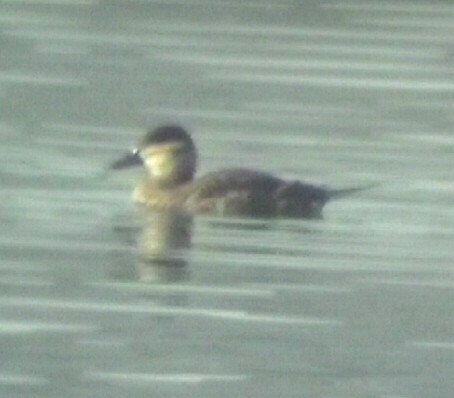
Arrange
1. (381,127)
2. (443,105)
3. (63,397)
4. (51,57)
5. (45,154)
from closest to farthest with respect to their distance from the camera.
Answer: (63,397)
(45,154)
(381,127)
(443,105)
(51,57)

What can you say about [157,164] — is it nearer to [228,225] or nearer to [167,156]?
[167,156]

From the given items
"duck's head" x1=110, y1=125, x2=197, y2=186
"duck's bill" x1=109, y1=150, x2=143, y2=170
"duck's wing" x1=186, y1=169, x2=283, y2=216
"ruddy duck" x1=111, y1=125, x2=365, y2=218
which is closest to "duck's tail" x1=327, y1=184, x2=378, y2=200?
"ruddy duck" x1=111, y1=125, x2=365, y2=218

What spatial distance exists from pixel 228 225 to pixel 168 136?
1.39 meters

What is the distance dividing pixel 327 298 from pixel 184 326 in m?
0.83

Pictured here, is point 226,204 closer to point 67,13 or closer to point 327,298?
point 327,298

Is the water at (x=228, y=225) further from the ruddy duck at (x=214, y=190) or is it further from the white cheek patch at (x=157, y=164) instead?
the white cheek patch at (x=157, y=164)

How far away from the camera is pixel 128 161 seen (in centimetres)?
1510

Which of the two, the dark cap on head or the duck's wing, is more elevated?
the dark cap on head

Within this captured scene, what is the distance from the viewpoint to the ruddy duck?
14000 millimetres

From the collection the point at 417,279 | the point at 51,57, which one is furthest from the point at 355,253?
the point at 51,57

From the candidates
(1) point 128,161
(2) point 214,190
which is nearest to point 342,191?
(2) point 214,190

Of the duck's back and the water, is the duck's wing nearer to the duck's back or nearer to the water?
the duck's back

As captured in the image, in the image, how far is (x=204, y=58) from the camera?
20.9 m

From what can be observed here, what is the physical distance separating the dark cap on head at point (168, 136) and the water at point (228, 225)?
11.9 inches
